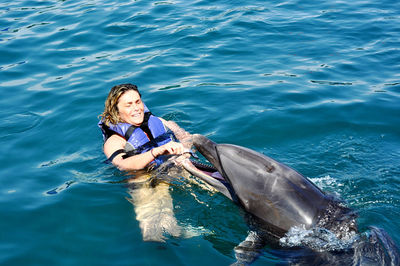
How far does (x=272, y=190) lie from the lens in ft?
17.2

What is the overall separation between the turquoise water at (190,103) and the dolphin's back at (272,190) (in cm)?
46

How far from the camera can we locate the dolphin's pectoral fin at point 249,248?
5.18m

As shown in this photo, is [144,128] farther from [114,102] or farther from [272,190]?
[272,190]

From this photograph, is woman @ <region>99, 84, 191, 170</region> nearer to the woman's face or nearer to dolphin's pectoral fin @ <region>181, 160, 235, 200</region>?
the woman's face

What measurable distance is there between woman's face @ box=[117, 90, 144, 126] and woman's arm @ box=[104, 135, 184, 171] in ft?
1.17

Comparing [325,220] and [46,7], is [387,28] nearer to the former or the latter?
[325,220]

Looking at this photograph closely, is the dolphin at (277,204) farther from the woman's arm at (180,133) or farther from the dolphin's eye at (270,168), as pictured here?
the woman's arm at (180,133)

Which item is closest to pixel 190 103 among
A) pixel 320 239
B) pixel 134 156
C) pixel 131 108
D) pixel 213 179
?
pixel 131 108

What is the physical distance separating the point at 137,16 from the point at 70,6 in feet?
9.63

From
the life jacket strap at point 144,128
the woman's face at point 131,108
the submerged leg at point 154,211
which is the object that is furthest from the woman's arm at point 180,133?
the submerged leg at point 154,211

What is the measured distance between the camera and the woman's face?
710 centimetres

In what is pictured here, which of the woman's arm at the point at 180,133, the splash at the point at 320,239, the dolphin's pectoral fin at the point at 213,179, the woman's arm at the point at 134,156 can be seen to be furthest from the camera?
the woman's arm at the point at 180,133

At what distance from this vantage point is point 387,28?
12.9 m

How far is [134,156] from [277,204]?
2.46 metres
